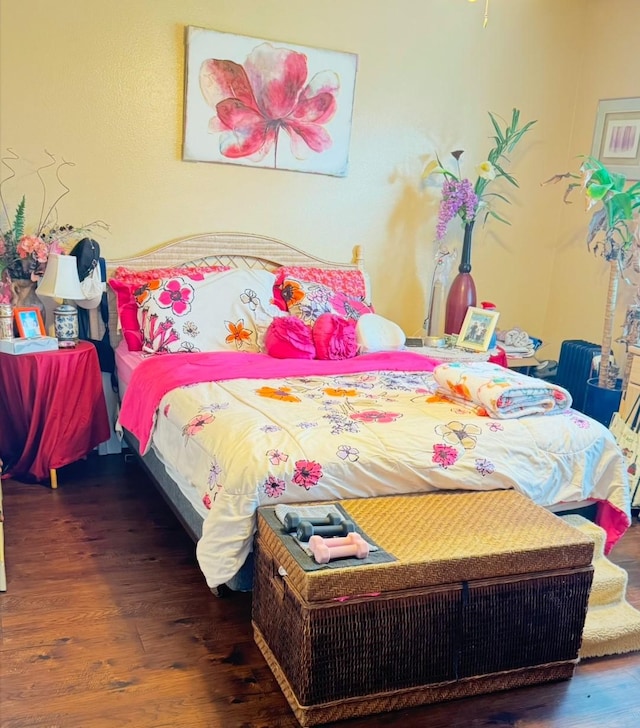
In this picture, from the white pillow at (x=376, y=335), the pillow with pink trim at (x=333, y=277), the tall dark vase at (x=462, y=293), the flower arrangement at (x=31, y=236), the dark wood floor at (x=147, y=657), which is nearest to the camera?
the dark wood floor at (x=147, y=657)

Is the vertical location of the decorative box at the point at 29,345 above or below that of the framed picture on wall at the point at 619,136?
below

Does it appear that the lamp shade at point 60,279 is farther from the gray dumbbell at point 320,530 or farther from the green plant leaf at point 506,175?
the green plant leaf at point 506,175

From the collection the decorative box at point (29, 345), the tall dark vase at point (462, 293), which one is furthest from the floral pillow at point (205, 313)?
the tall dark vase at point (462, 293)

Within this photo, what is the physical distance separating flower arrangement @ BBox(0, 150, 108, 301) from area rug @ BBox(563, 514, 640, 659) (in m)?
2.57

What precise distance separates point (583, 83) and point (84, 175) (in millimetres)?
3053

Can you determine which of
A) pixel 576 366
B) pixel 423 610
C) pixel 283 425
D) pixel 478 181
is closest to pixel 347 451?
pixel 283 425

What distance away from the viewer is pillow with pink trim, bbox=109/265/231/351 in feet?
11.4

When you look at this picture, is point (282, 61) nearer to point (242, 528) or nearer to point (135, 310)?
point (135, 310)

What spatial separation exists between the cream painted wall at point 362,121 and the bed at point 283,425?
15.4 inches

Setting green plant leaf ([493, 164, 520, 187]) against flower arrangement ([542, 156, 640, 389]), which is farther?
green plant leaf ([493, 164, 520, 187])

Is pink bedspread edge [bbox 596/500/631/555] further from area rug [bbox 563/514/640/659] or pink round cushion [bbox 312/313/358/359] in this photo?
pink round cushion [bbox 312/313/358/359]

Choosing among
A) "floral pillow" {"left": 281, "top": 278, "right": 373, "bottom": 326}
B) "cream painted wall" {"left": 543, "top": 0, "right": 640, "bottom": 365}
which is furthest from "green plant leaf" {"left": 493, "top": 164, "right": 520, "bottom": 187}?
"floral pillow" {"left": 281, "top": 278, "right": 373, "bottom": 326}

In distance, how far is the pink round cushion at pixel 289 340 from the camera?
11.0 feet

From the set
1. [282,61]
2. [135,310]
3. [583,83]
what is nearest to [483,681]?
[135,310]
